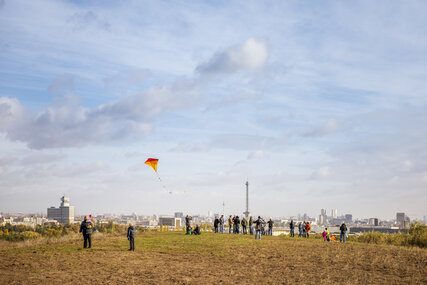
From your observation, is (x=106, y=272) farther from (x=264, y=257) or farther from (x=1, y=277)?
(x=264, y=257)

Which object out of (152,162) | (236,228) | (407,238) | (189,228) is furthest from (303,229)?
(152,162)

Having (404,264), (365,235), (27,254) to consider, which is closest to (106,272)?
(27,254)

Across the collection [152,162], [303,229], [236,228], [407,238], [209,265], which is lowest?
[303,229]

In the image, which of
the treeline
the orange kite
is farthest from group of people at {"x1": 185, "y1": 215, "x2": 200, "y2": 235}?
the treeline

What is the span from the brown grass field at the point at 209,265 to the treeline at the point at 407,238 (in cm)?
916

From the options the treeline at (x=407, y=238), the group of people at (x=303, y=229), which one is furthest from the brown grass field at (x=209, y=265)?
the group of people at (x=303, y=229)

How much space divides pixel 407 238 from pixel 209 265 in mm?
21497

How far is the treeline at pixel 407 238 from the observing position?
1330 inches

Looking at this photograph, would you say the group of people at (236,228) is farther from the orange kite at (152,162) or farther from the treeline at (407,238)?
the orange kite at (152,162)

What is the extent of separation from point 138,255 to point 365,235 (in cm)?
2440

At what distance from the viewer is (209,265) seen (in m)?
20.8

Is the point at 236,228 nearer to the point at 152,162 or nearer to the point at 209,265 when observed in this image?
the point at 152,162

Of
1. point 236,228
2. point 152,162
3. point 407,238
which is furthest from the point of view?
point 236,228

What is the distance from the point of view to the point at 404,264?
20797mm
